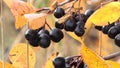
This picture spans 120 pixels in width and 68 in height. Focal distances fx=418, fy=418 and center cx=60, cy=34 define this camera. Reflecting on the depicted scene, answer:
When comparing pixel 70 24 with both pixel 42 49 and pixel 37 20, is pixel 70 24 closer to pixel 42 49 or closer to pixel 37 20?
→ pixel 37 20

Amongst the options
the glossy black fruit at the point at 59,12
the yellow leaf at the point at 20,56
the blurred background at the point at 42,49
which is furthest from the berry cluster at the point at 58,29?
the blurred background at the point at 42,49

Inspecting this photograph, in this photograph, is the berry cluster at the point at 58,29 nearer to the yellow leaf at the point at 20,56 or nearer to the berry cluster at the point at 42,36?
the berry cluster at the point at 42,36

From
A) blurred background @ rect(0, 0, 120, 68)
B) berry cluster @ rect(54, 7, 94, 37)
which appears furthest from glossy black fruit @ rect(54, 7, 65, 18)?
blurred background @ rect(0, 0, 120, 68)

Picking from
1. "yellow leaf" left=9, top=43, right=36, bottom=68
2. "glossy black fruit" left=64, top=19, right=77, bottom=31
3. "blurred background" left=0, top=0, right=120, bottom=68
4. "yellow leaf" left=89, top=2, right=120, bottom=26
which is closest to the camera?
"yellow leaf" left=89, top=2, right=120, bottom=26

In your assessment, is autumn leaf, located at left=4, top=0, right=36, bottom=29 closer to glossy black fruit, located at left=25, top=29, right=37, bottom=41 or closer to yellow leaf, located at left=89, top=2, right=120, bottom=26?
glossy black fruit, located at left=25, top=29, right=37, bottom=41

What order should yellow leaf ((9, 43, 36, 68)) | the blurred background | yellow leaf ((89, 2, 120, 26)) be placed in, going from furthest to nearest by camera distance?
the blurred background, yellow leaf ((9, 43, 36, 68)), yellow leaf ((89, 2, 120, 26))
